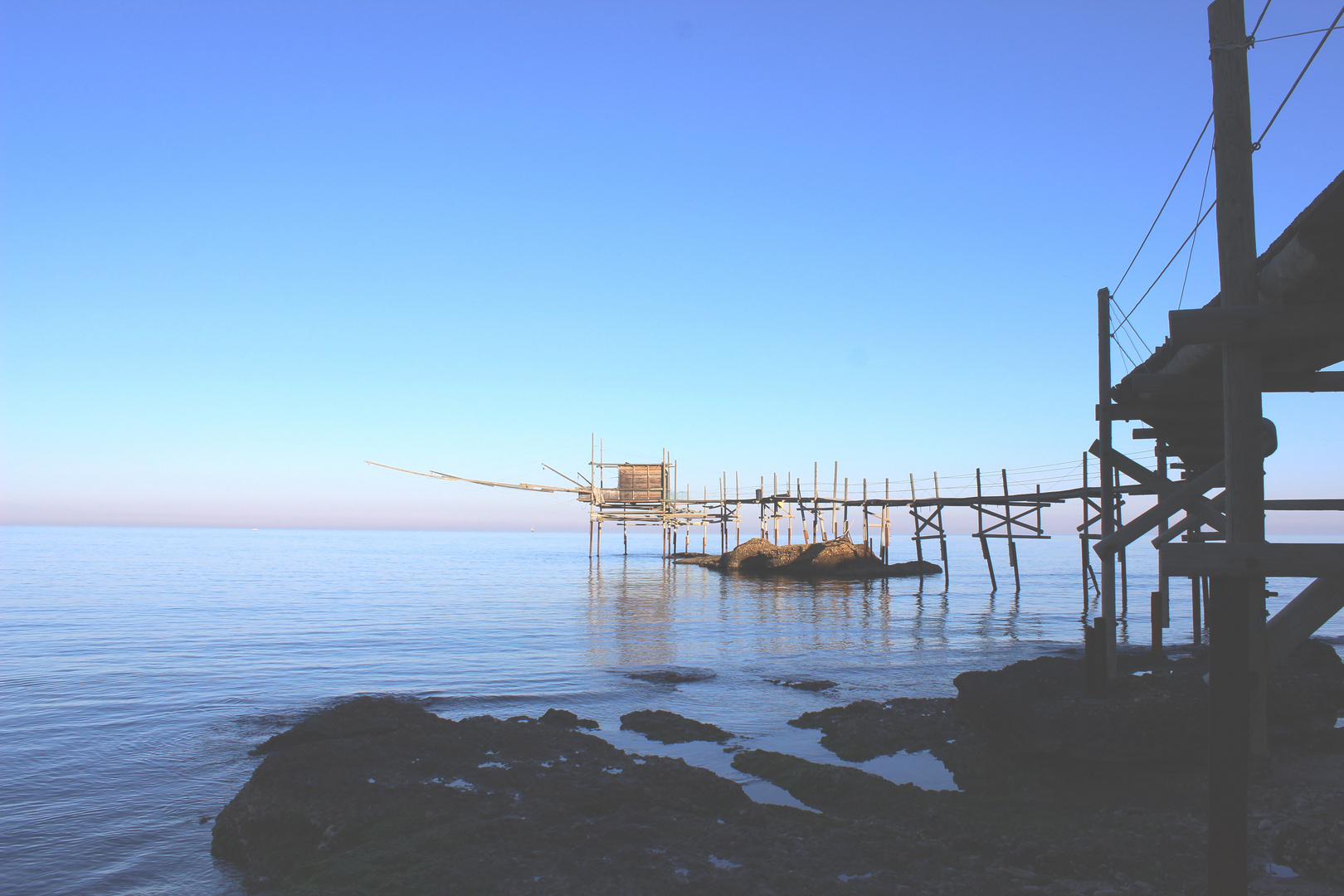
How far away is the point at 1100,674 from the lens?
967 cm

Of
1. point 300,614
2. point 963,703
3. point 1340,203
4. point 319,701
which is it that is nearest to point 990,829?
point 963,703

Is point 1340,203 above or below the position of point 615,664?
above

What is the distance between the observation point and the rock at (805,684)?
15016 millimetres

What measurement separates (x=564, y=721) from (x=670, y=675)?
17.5ft

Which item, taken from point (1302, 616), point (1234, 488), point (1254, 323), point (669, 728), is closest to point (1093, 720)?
point (1302, 616)

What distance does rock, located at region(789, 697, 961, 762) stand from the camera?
1020 cm

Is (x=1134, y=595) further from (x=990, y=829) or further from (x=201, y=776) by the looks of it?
(x=201, y=776)

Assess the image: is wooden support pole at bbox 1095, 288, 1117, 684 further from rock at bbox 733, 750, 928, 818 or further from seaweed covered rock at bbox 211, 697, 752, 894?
seaweed covered rock at bbox 211, 697, 752, 894

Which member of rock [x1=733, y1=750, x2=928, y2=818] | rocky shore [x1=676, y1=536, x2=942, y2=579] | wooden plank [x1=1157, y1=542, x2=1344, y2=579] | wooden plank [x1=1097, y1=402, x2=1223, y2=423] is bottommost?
rocky shore [x1=676, y1=536, x2=942, y2=579]

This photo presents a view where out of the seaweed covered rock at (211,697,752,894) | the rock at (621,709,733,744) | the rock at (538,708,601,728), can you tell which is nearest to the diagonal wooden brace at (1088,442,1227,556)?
the seaweed covered rock at (211,697,752,894)

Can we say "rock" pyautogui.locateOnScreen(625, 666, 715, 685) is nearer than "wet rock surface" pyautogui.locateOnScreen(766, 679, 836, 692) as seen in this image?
No

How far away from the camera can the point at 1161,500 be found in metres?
8.66

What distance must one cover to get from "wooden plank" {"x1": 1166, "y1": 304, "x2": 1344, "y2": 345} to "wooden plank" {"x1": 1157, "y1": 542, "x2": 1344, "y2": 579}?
1193 mm

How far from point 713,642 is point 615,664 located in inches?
167
